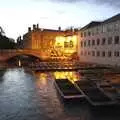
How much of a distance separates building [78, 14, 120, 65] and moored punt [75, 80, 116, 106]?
3701cm

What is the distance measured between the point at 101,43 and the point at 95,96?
2069 inches

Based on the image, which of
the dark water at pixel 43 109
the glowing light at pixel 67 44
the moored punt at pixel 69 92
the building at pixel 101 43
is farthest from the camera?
the glowing light at pixel 67 44

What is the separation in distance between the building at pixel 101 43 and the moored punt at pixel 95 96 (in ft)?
121

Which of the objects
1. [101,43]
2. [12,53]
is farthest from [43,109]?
[12,53]

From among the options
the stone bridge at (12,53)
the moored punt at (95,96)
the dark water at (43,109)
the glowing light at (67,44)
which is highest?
the glowing light at (67,44)

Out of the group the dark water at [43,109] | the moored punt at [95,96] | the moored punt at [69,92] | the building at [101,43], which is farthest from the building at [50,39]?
the moored punt at [95,96]

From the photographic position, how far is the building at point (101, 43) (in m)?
74.9

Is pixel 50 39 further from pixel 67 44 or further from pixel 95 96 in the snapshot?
pixel 95 96

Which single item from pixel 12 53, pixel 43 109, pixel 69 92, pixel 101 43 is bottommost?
pixel 43 109

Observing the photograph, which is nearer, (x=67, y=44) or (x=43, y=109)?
(x=43, y=109)

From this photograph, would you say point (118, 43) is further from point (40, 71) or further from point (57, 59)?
point (57, 59)

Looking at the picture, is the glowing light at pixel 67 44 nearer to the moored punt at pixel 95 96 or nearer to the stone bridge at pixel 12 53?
the stone bridge at pixel 12 53

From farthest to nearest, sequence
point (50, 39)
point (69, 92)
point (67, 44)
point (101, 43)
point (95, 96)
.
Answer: point (50, 39) → point (67, 44) → point (101, 43) → point (69, 92) → point (95, 96)

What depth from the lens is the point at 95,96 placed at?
33000 millimetres
